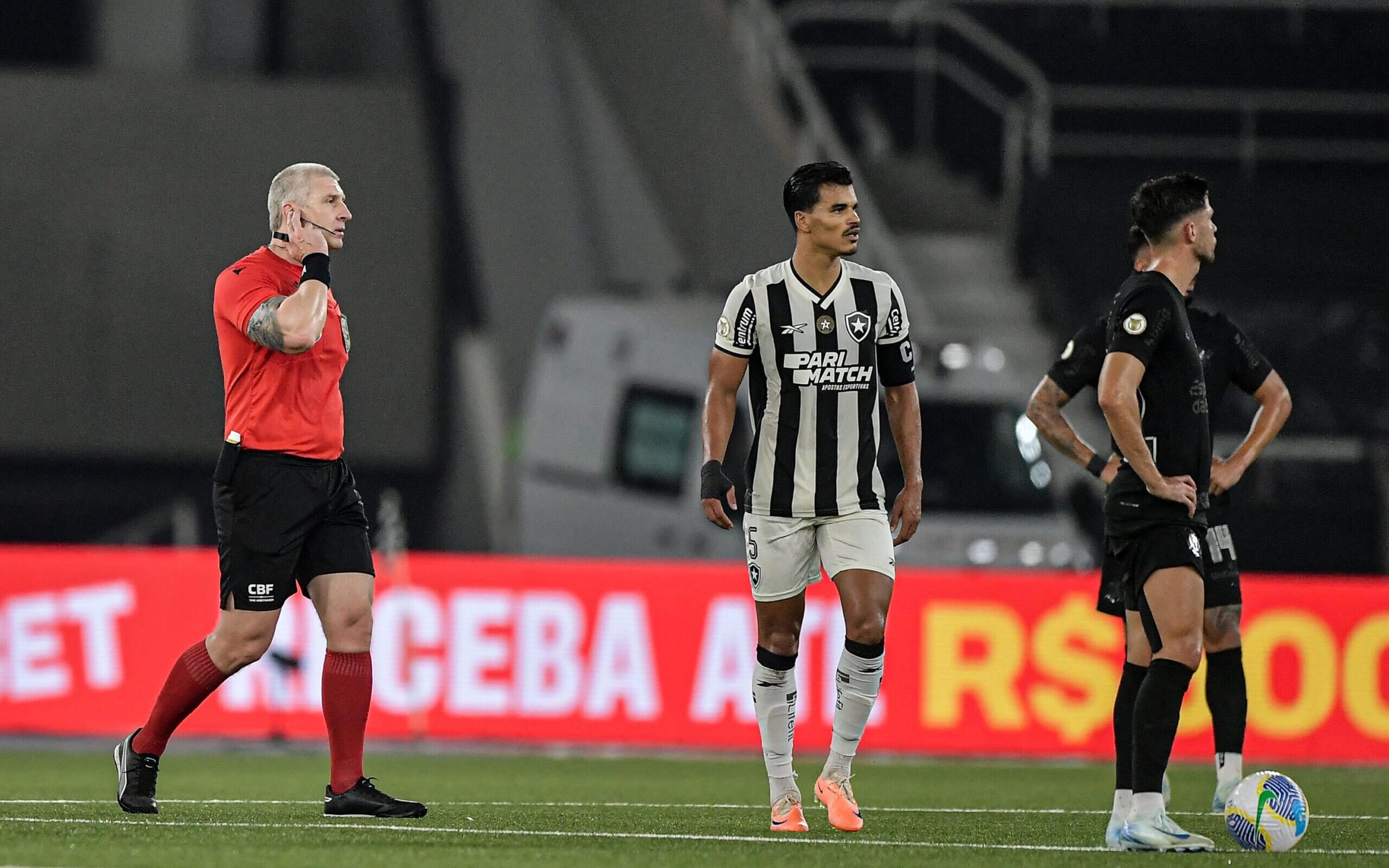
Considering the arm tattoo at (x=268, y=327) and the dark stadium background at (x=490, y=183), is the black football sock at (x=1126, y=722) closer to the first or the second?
the arm tattoo at (x=268, y=327)

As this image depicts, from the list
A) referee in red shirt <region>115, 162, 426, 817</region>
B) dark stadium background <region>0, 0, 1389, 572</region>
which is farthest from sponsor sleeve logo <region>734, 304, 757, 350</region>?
dark stadium background <region>0, 0, 1389, 572</region>

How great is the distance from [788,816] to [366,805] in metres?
1.40

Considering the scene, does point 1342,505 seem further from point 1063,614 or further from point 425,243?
point 425,243

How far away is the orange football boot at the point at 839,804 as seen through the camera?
723cm

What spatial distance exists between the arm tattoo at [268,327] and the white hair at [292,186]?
318 millimetres

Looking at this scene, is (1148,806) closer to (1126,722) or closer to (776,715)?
(1126,722)

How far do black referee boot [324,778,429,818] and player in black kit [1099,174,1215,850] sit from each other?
2.36 meters

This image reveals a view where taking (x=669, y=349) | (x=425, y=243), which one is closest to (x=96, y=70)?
(x=425, y=243)

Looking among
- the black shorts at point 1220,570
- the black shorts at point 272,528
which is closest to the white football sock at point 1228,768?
the black shorts at point 1220,570

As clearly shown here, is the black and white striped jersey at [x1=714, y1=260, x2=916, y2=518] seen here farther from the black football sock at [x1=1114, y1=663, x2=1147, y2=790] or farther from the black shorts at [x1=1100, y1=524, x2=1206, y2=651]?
the black football sock at [x1=1114, y1=663, x2=1147, y2=790]

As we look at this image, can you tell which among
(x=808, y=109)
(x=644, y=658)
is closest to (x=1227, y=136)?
(x=808, y=109)

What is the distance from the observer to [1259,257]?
20750mm

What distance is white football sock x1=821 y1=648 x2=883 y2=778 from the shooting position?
731cm

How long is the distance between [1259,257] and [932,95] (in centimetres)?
377
